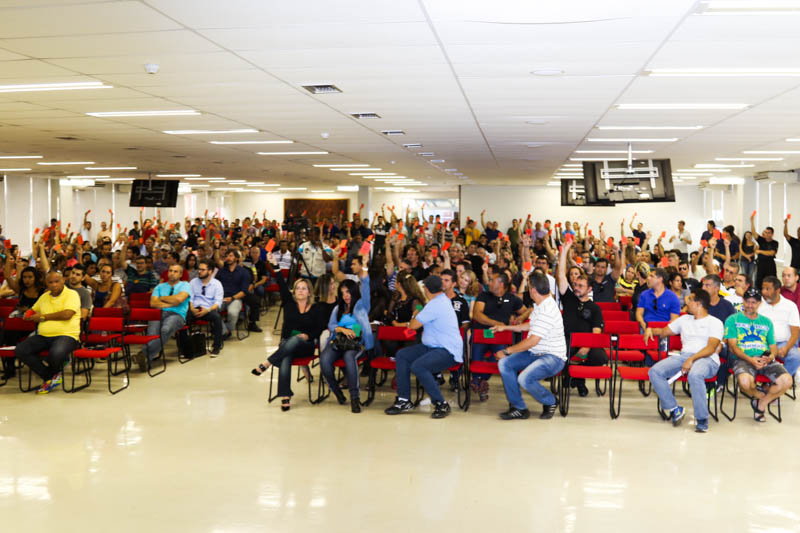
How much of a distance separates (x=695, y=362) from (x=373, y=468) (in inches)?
132

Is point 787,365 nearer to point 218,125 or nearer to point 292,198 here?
point 218,125

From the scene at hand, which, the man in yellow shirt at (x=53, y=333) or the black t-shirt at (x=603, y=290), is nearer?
the man in yellow shirt at (x=53, y=333)

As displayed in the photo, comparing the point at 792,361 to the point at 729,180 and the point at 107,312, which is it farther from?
the point at 729,180

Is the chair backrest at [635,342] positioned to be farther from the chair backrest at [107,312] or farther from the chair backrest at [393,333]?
the chair backrest at [107,312]

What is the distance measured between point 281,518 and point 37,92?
5016mm

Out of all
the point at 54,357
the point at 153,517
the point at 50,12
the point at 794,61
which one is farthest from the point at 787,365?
the point at 54,357

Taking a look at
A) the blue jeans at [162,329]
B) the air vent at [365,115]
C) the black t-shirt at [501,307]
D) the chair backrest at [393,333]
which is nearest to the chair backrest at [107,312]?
the blue jeans at [162,329]

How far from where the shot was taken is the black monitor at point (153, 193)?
1775 cm

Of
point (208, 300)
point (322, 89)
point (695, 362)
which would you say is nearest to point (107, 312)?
point (208, 300)

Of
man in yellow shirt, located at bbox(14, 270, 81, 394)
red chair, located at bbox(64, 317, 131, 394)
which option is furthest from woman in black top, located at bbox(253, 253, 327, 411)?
man in yellow shirt, located at bbox(14, 270, 81, 394)

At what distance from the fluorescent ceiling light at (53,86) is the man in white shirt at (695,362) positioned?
235 inches

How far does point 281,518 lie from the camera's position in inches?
173

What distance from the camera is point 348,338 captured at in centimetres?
715

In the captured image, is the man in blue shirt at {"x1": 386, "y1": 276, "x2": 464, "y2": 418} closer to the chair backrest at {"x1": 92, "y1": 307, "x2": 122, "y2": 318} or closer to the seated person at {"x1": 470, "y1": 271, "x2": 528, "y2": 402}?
the seated person at {"x1": 470, "y1": 271, "x2": 528, "y2": 402}
